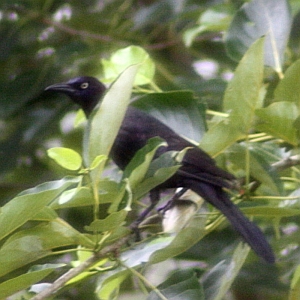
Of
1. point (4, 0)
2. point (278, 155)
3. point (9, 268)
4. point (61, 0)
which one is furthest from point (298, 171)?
point (61, 0)

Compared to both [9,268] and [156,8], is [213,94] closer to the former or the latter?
[156,8]

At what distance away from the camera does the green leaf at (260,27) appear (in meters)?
2.10

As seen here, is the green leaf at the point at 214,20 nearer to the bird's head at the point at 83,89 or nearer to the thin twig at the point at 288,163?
the bird's head at the point at 83,89

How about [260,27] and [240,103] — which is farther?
[260,27]

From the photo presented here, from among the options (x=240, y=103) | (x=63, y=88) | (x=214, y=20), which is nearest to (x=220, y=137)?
(x=240, y=103)

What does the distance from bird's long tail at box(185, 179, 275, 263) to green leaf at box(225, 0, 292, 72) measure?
50 centimetres

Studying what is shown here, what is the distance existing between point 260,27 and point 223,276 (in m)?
0.94

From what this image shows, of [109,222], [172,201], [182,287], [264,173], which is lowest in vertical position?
[172,201]

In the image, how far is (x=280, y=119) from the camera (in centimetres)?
167

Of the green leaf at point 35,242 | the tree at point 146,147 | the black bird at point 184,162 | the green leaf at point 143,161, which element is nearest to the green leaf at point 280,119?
the tree at point 146,147

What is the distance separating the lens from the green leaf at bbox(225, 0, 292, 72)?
2.10m

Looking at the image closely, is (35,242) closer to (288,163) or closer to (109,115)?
(109,115)

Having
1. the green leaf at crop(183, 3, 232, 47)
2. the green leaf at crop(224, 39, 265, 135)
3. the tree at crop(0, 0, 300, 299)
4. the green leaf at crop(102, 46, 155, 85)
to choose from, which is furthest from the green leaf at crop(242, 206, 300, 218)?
the green leaf at crop(183, 3, 232, 47)

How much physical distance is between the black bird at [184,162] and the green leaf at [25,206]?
0.56m
